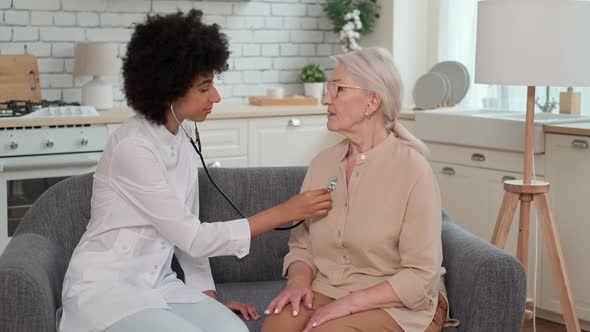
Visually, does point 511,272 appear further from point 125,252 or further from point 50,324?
point 50,324

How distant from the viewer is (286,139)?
16.1 feet

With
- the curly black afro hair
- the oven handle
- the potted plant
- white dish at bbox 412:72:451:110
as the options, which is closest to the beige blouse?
the curly black afro hair

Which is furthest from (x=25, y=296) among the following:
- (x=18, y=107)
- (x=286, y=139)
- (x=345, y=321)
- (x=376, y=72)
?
(x=286, y=139)

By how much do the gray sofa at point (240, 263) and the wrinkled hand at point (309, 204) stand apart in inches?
16.0

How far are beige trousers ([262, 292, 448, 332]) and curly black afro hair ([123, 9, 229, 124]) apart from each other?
2.13ft

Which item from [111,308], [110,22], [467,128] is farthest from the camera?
[110,22]

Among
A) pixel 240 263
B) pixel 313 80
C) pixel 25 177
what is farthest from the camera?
pixel 313 80

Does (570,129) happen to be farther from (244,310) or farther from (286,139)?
(244,310)

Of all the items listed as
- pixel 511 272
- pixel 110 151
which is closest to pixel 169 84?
pixel 110 151

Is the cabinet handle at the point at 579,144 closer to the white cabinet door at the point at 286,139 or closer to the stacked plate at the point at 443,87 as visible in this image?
the stacked plate at the point at 443,87

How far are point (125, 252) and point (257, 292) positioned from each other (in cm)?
61

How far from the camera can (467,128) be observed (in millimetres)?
4191

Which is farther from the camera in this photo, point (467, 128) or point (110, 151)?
point (467, 128)

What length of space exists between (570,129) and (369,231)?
166 cm
